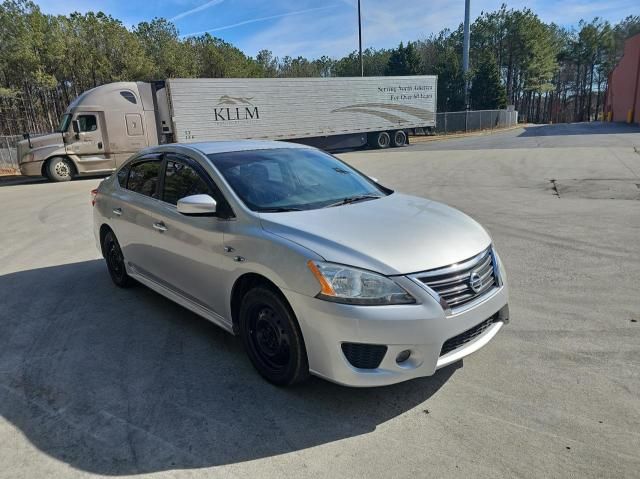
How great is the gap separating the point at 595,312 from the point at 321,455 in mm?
3051

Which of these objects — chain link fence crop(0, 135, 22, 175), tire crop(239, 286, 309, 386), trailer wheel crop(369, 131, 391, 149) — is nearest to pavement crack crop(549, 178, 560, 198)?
tire crop(239, 286, 309, 386)

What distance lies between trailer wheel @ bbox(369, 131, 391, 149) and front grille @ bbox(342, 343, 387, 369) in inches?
1075

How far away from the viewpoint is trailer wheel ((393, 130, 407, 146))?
30047mm

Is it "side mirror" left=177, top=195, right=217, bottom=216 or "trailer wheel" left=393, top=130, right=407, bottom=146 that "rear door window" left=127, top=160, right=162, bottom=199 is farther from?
"trailer wheel" left=393, top=130, right=407, bottom=146

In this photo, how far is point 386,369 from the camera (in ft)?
8.98

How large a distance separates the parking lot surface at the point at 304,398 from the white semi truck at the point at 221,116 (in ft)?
44.9

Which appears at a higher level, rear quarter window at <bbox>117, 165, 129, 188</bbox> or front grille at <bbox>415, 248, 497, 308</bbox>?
rear quarter window at <bbox>117, 165, 129, 188</bbox>

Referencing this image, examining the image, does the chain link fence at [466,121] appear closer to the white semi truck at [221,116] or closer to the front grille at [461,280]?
the white semi truck at [221,116]

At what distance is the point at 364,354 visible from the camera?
274 centimetres

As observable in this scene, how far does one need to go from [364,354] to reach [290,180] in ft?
5.92

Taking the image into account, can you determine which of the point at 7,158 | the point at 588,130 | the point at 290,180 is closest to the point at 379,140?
the point at 588,130

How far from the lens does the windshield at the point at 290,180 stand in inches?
142

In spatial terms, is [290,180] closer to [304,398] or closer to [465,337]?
[304,398]

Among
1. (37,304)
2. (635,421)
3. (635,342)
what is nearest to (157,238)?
(37,304)
